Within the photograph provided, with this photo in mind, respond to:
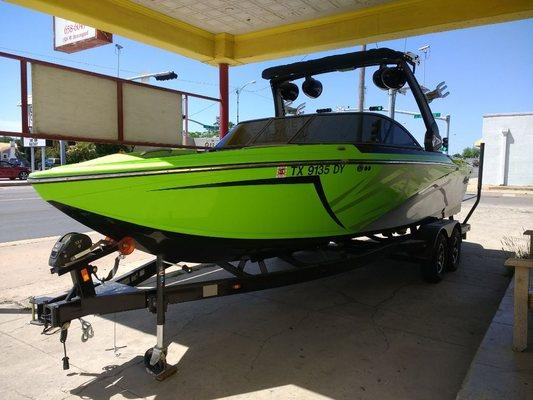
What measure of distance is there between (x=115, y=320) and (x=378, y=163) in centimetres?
303

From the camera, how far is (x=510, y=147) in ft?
94.9

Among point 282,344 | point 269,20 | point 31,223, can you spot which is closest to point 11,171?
point 31,223

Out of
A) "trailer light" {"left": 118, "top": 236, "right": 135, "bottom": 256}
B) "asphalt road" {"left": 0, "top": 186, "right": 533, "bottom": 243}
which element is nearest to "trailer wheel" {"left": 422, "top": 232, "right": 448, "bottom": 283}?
"trailer light" {"left": 118, "top": 236, "right": 135, "bottom": 256}

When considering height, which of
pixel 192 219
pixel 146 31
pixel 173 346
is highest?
pixel 146 31

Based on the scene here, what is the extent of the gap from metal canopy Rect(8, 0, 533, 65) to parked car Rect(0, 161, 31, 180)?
29.9 meters

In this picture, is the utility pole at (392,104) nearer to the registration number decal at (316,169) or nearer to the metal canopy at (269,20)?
the metal canopy at (269,20)

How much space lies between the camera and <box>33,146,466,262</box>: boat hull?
290 centimetres

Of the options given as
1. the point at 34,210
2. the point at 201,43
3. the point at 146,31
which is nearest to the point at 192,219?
the point at 146,31

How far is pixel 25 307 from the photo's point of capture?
4.47 m

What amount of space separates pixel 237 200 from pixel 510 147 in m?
30.8

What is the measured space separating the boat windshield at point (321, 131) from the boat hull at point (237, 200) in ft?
0.99

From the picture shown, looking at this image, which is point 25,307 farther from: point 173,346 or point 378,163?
point 378,163

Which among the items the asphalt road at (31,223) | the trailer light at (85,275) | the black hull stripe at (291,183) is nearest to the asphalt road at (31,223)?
the asphalt road at (31,223)

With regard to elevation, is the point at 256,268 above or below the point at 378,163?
below
